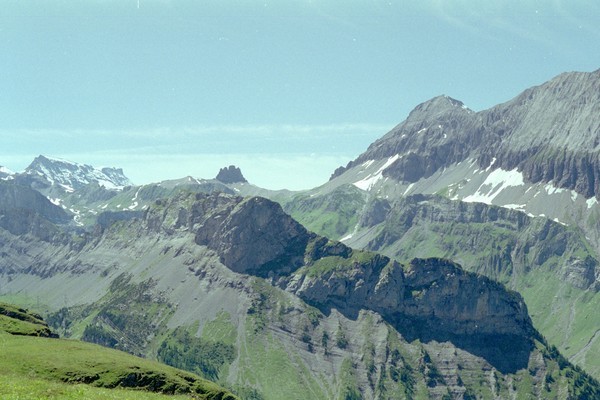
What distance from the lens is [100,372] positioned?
142m

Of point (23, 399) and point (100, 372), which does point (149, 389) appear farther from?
point (23, 399)

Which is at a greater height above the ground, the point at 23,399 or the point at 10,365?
the point at 23,399

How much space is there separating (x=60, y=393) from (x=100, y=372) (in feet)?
151

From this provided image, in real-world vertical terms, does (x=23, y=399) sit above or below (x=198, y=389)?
above

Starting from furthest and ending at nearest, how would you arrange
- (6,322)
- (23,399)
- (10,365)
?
(6,322)
(10,365)
(23,399)

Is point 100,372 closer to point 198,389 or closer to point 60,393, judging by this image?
point 198,389

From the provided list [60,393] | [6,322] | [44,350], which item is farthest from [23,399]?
[6,322]

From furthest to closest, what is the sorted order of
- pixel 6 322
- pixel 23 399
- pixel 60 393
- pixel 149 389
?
pixel 6 322 → pixel 149 389 → pixel 60 393 → pixel 23 399

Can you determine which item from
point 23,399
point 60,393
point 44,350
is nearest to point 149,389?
point 44,350

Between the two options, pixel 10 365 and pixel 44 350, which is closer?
pixel 10 365

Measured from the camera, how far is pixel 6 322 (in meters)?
190

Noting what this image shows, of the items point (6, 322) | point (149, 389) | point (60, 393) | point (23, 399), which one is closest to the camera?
point (23, 399)

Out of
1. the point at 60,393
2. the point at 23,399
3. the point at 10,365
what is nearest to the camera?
the point at 23,399

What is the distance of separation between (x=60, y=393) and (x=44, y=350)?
56543 mm
